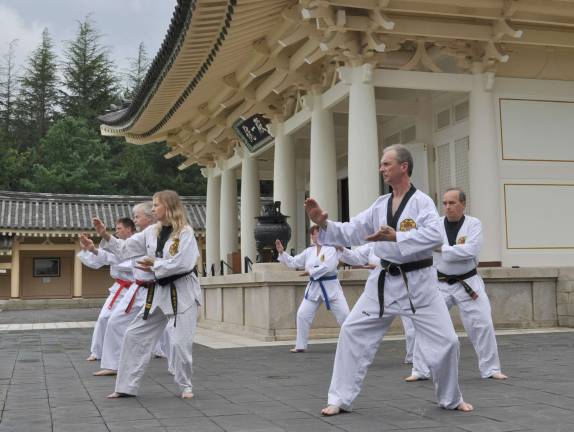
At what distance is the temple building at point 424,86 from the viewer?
11219mm

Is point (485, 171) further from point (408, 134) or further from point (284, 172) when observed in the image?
point (284, 172)

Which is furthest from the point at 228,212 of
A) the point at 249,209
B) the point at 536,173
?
the point at 536,173

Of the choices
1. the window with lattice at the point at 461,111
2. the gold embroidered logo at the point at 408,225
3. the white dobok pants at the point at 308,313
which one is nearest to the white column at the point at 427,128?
the window with lattice at the point at 461,111

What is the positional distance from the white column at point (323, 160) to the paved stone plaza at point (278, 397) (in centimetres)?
445

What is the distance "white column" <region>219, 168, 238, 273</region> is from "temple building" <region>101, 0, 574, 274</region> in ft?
17.5

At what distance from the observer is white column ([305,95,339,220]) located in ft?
42.9

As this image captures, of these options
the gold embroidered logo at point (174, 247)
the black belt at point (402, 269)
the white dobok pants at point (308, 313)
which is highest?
the gold embroidered logo at point (174, 247)

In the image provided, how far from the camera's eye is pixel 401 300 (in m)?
4.98

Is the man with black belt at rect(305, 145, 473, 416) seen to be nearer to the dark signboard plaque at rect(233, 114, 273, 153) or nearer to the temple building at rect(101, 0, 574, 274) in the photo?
the temple building at rect(101, 0, 574, 274)

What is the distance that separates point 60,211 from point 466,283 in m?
29.1

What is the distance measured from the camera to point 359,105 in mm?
11430

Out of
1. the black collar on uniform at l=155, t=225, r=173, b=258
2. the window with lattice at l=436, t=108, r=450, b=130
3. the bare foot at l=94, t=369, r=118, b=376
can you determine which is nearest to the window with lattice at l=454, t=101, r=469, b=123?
the window with lattice at l=436, t=108, r=450, b=130

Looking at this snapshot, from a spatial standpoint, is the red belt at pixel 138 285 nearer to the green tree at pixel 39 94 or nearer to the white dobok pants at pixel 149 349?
the white dobok pants at pixel 149 349

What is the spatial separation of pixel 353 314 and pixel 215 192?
56.2 ft
